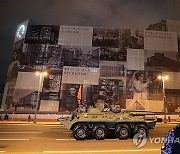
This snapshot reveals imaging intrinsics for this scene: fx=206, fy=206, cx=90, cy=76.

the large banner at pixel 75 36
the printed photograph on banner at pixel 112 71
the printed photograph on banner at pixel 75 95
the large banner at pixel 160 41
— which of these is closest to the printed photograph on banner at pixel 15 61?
the large banner at pixel 75 36

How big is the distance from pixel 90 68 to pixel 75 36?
9.26m

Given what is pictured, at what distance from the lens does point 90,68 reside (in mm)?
49000

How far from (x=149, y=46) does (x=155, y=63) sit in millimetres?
4675

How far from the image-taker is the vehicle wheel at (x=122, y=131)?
A: 1348 cm

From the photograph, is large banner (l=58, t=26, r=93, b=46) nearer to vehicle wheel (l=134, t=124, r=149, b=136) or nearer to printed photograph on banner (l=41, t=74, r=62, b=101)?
printed photograph on banner (l=41, t=74, r=62, b=101)

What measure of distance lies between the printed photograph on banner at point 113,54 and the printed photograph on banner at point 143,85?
13.2ft

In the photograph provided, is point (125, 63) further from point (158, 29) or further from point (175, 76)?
point (158, 29)

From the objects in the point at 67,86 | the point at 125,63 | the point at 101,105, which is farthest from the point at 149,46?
the point at 101,105

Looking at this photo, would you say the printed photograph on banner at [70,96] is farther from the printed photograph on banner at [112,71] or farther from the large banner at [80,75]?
the printed photograph on banner at [112,71]

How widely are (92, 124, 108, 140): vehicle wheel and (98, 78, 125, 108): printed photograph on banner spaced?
33.5m

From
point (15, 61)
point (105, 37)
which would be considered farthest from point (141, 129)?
point (15, 61)

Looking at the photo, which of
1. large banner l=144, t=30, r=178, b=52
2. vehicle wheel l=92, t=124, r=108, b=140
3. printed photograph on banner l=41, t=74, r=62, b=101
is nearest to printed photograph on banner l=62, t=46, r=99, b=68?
printed photograph on banner l=41, t=74, r=62, b=101

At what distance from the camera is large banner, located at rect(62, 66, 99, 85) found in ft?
157

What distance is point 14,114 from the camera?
42875 mm
